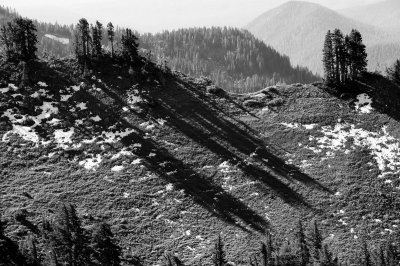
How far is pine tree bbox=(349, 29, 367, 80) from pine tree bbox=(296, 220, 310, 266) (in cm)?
5870

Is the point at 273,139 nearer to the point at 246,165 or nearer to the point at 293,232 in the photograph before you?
the point at 246,165

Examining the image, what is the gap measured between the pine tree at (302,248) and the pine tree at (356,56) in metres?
58.7

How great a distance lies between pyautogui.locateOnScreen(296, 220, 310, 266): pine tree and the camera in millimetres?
58656

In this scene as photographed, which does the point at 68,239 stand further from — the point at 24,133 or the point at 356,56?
the point at 356,56

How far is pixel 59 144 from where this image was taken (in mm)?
83500

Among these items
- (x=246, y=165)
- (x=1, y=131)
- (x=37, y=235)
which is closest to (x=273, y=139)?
(x=246, y=165)

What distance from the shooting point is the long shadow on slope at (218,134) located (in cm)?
7769

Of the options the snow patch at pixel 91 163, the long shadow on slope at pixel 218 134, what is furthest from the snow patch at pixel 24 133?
the long shadow on slope at pixel 218 134

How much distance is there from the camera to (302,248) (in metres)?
59.8

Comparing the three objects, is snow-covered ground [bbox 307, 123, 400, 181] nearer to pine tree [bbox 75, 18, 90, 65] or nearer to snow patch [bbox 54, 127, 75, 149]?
snow patch [bbox 54, 127, 75, 149]

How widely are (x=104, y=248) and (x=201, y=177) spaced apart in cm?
2342

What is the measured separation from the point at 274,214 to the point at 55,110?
5226cm

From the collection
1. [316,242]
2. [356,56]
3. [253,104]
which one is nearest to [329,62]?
[356,56]

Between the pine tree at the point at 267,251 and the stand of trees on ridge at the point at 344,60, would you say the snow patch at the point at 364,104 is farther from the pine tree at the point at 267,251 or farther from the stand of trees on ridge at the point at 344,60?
the pine tree at the point at 267,251
